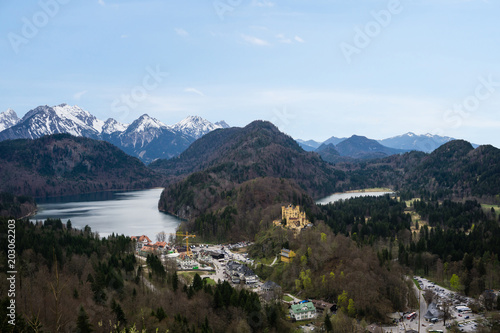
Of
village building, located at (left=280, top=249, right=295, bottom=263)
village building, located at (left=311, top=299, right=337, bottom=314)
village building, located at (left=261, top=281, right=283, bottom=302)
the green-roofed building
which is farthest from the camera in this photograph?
village building, located at (left=280, top=249, right=295, bottom=263)

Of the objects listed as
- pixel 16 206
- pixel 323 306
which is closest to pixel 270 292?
pixel 323 306

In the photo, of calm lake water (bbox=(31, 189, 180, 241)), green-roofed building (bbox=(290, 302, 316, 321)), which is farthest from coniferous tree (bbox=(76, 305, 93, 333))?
calm lake water (bbox=(31, 189, 180, 241))

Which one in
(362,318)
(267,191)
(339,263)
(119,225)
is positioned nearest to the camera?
(362,318)

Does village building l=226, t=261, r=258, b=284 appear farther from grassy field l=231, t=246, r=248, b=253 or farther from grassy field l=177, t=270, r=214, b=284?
grassy field l=231, t=246, r=248, b=253

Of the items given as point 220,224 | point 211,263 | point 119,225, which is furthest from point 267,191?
point 211,263

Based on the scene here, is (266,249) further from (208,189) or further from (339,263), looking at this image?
(208,189)

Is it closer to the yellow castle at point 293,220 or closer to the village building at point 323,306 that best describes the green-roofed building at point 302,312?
the village building at point 323,306

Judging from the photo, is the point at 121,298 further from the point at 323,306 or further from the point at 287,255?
the point at 287,255
